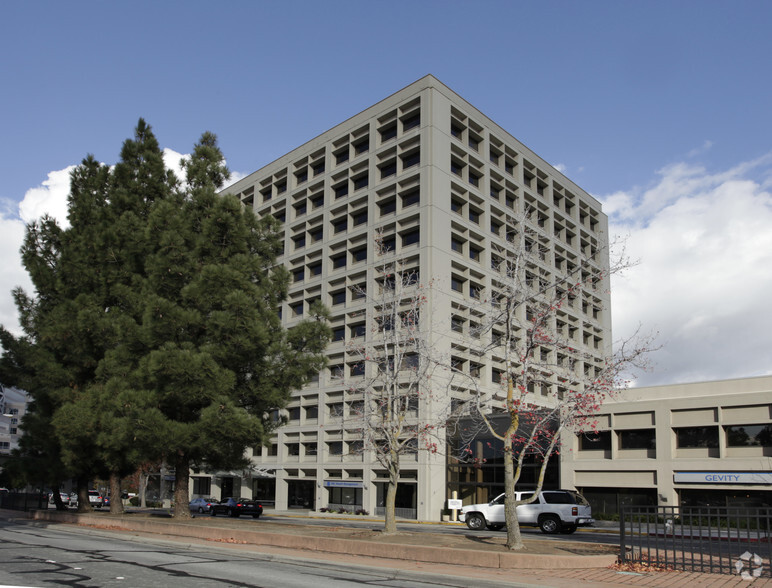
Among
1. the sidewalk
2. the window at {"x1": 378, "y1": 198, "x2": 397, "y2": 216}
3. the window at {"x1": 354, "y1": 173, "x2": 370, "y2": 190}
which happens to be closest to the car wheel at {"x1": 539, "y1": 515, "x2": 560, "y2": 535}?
the sidewalk

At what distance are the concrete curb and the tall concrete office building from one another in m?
28.0

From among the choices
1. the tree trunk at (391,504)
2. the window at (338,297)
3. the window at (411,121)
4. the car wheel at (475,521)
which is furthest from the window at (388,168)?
the tree trunk at (391,504)

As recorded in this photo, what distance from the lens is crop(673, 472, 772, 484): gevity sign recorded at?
35562mm

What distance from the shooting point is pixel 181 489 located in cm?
2522

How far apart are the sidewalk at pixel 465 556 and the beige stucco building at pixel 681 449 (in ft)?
70.7

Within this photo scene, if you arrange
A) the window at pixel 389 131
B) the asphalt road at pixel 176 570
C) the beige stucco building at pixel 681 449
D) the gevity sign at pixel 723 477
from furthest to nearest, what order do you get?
the window at pixel 389 131
the beige stucco building at pixel 681 449
the gevity sign at pixel 723 477
the asphalt road at pixel 176 570

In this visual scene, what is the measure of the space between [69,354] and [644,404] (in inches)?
1306

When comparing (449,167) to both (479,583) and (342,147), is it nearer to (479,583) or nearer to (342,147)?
(342,147)

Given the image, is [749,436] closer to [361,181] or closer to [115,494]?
[115,494]

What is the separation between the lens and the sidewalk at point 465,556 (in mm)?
11633

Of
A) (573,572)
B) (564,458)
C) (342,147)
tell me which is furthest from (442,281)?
(573,572)

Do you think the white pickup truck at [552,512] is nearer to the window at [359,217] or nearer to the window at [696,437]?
the window at [696,437]

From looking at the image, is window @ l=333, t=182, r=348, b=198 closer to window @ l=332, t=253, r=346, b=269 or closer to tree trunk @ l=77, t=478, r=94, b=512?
window @ l=332, t=253, r=346, b=269

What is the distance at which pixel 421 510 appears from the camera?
48031 mm
